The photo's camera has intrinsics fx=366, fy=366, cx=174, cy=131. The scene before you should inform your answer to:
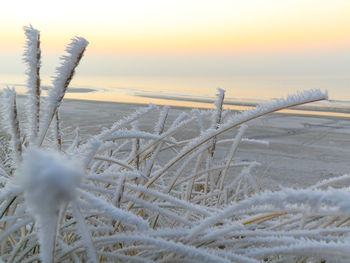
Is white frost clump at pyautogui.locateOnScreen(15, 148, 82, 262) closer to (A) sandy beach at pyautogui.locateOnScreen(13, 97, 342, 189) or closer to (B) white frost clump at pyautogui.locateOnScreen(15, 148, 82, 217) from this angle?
(B) white frost clump at pyautogui.locateOnScreen(15, 148, 82, 217)

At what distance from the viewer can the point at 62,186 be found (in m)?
0.21

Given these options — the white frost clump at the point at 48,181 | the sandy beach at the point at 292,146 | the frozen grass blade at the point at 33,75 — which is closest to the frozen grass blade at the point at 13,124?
the frozen grass blade at the point at 33,75

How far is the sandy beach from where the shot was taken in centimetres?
371

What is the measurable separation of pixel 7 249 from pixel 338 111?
1080 centimetres

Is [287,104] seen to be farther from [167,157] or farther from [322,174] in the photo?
[167,157]

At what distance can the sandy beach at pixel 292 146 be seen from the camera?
371cm

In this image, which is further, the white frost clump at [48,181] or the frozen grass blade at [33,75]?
the frozen grass blade at [33,75]

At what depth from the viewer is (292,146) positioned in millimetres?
5332

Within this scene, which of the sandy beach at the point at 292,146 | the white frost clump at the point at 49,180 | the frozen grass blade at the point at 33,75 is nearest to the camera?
the white frost clump at the point at 49,180

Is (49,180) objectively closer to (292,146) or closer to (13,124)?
(13,124)

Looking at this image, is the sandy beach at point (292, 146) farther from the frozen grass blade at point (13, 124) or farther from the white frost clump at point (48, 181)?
the white frost clump at point (48, 181)

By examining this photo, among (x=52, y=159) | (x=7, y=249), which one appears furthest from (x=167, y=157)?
(x=52, y=159)

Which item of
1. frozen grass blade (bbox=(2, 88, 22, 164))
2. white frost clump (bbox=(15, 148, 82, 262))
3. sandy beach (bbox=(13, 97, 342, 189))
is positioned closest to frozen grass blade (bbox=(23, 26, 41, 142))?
frozen grass blade (bbox=(2, 88, 22, 164))

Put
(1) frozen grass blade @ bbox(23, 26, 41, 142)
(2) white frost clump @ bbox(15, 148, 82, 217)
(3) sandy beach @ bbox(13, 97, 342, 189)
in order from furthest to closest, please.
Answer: (3) sandy beach @ bbox(13, 97, 342, 189)
(1) frozen grass blade @ bbox(23, 26, 41, 142)
(2) white frost clump @ bbox(15, 148, 82, 217)
